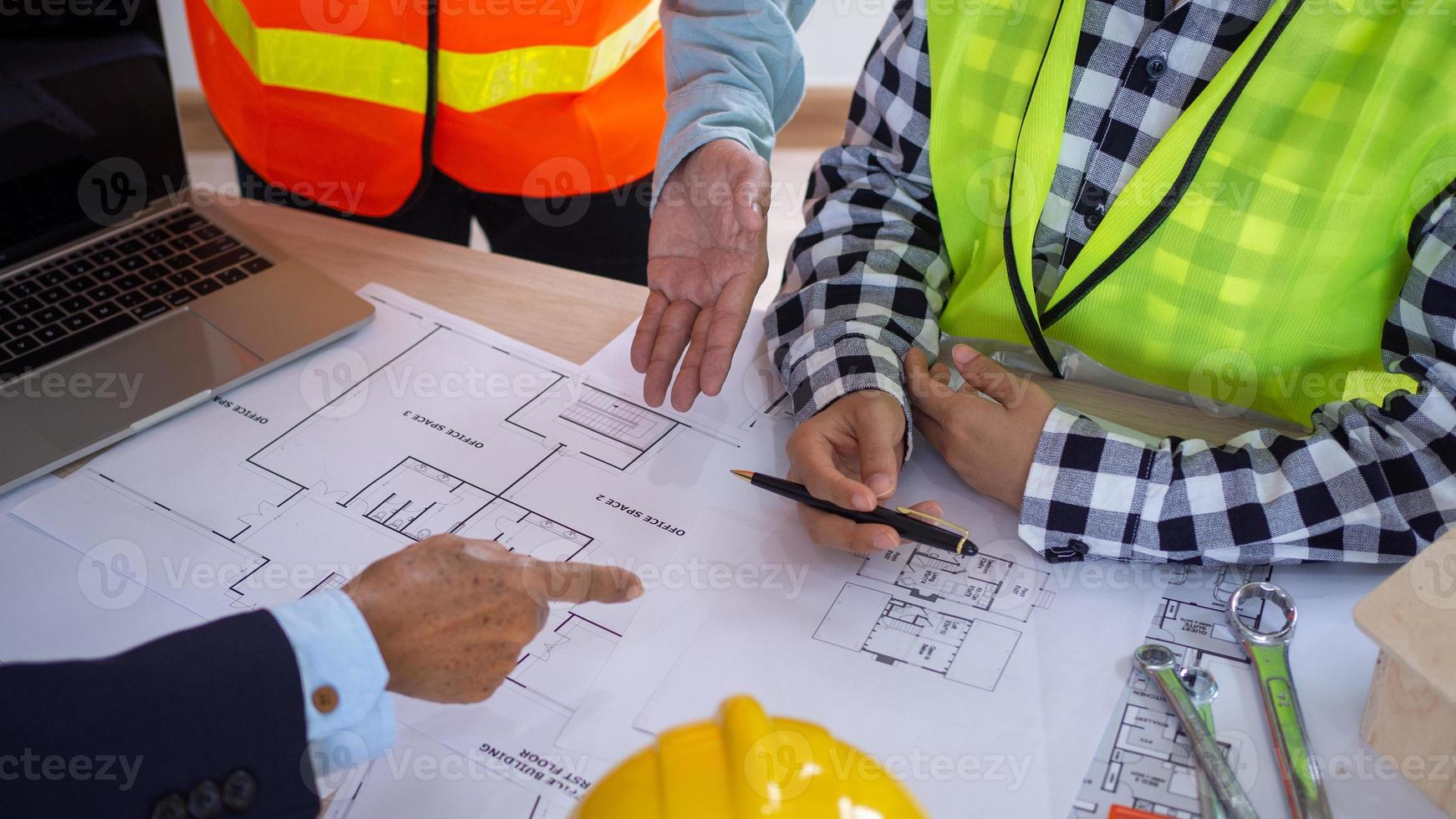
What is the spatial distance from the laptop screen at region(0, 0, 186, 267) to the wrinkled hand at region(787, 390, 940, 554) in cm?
70

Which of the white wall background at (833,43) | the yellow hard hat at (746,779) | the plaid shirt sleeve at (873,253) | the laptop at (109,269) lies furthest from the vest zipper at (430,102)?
the white wall background at (833,43)

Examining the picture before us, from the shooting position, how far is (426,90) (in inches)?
45.0

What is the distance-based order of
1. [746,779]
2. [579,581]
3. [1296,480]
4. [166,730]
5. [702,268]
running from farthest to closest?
[702,268], [1296,480], [579,581], [166,730], [746,779]

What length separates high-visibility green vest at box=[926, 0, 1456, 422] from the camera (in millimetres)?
777

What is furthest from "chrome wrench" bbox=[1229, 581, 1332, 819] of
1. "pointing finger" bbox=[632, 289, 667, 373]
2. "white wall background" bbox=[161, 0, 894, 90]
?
"white wall background" bbox=[161, 0, 894, 90]

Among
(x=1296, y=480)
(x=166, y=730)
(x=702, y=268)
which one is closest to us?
(x=166, y=730)

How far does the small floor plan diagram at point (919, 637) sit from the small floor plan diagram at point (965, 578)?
0.02m

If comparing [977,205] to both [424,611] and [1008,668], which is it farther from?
[424,611]

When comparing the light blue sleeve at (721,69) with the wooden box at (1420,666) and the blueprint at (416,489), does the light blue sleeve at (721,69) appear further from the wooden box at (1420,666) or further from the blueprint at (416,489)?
the wooden box at (1420,666)

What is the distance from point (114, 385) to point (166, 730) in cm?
45

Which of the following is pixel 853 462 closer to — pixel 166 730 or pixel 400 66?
pixel 166 730

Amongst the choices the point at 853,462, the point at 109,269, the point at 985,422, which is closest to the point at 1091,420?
the point at 985,422

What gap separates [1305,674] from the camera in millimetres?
705

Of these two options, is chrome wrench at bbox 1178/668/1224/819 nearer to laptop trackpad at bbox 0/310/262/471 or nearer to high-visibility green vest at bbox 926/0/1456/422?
high-visibility green vest at bbox 926/0/1456/422
